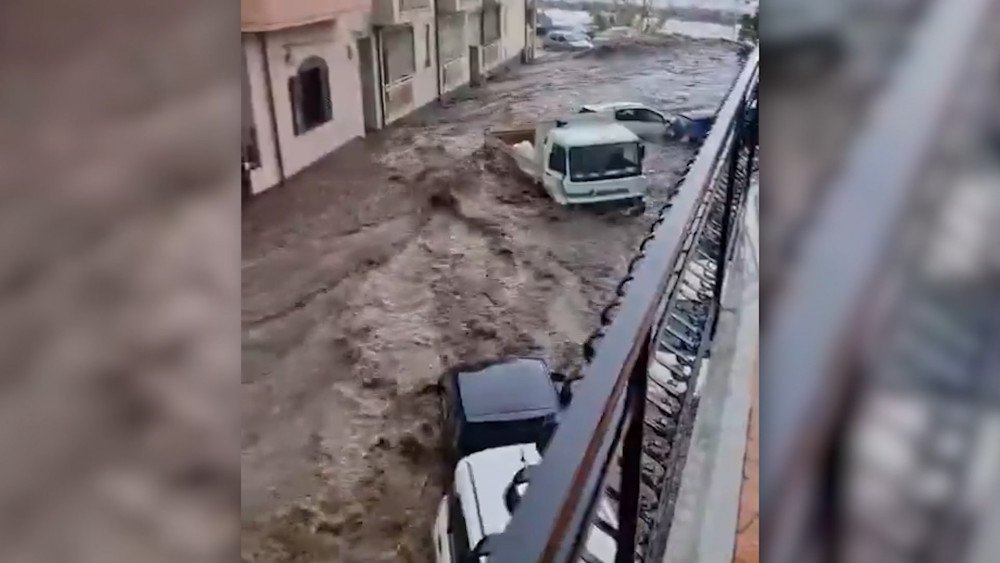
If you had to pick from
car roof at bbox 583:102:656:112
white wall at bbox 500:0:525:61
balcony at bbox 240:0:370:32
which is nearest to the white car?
car roof at bbox 583:102:656:112

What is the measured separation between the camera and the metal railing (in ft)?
1.53

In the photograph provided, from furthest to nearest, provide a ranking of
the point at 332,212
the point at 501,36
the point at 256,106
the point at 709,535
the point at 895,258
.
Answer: the point at 709,535 → the point at 501,36 → the point at 332,212 → the point at 256,106 → the point at 895,258

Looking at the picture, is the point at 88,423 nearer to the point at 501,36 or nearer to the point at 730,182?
the point at 501,36

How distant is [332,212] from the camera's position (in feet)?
2.88

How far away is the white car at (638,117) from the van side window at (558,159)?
6 cm

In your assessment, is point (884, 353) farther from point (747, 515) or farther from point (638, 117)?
point (638, 117)

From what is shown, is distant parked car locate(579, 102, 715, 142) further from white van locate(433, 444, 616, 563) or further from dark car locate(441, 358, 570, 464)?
white van locate(433, 444, 616, 563)

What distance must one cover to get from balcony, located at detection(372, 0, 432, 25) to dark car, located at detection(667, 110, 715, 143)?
0.39 meters

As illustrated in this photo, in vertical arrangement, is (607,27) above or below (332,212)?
above

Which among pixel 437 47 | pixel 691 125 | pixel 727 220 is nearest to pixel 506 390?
pixel 437 47

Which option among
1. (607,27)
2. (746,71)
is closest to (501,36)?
(607,27)

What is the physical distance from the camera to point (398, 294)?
0.89 m

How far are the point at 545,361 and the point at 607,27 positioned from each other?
42cm

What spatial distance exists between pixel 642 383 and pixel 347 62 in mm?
446
